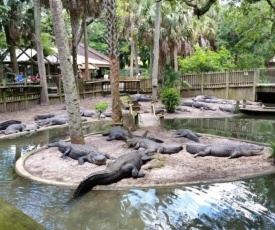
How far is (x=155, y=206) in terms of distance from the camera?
189 inches

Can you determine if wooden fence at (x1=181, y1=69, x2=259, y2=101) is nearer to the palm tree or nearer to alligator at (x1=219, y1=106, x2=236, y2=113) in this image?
alligator at (x1=219, y1=106, x2=236, y2=113)

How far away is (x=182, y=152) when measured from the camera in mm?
7633

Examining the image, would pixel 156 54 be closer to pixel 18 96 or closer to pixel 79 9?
pixel 79 9

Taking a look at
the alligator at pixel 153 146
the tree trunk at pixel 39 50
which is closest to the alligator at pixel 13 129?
the alligator at pixel 153 146

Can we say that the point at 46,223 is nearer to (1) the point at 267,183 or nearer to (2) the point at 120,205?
(2) the point at 120,205

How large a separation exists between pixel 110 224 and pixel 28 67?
987 inches

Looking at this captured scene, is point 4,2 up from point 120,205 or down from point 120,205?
up

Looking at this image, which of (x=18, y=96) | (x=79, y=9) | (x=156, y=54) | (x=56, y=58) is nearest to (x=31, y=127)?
(x=18, y=96)

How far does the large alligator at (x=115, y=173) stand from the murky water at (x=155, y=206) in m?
0.15

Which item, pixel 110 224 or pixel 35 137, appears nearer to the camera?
pixel 110 224

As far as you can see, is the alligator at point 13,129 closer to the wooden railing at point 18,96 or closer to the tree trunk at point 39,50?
the wooden railing at point 18,96

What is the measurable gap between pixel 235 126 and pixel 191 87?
29.9 ft

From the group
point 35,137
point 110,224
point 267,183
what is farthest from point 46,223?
point 35,137

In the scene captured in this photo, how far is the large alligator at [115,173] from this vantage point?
5.32 metres
